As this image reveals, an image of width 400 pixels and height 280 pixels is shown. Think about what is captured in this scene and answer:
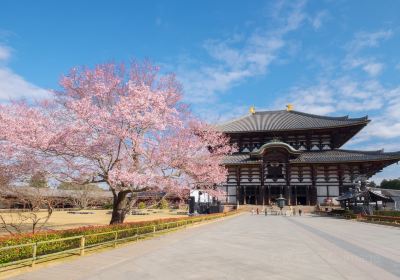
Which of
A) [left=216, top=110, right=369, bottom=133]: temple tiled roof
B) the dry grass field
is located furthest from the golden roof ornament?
the dry grass field

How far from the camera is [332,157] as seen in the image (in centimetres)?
4578

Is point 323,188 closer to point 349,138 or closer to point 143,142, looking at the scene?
point 349,138

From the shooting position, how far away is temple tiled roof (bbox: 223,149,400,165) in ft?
141

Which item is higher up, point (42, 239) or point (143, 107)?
point (143, 107)

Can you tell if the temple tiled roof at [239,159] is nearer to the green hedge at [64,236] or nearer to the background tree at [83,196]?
the background tree at [83,196]

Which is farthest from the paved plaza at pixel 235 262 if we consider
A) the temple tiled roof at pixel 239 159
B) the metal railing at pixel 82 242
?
the temple tiled roof at pixel 239 159

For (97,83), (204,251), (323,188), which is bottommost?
(204,251)

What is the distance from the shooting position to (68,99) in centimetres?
1620

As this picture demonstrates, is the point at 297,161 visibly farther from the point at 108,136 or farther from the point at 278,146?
the point at 108,136

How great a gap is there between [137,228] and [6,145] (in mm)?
6909

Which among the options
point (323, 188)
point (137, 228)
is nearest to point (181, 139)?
point (137, 228)

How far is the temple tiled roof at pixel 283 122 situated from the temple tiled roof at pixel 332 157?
13.3 ft

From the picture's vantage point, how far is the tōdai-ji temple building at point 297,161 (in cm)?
4538

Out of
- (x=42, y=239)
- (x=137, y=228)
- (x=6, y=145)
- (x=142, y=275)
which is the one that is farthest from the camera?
(x=137, y=228)
